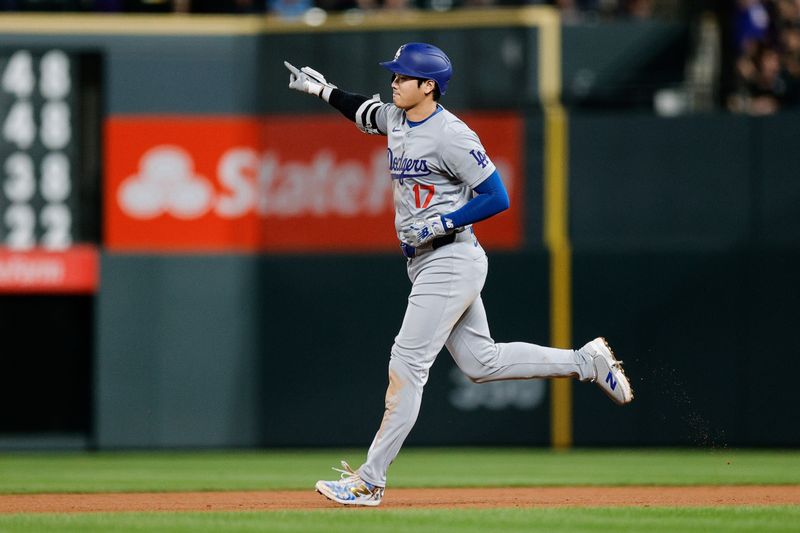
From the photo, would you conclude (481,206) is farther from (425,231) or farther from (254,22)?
(254,22)

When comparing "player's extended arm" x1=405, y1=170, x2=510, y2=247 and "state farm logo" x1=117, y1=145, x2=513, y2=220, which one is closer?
"player's extended arm" x1=405, y1=170, x2=510, y2=247

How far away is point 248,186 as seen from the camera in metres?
14.3

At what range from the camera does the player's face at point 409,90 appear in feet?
24.6

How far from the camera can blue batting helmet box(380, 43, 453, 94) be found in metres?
7.46

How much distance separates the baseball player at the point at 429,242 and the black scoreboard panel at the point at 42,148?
698 cm

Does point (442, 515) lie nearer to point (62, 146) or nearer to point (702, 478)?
point (702, 478)

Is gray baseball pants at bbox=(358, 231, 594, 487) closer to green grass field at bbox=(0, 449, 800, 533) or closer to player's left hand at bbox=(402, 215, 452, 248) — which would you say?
player's left hand at bbox=(402, 215, 452, 248)

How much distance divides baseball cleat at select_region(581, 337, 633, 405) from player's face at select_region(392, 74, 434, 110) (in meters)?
1.57

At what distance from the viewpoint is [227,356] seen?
14109 mm

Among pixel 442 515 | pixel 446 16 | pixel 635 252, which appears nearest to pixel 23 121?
pixel 446 16

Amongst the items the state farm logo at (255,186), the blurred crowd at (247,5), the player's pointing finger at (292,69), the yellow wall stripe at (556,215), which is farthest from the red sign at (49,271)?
the player's pointing finger at (292,69)

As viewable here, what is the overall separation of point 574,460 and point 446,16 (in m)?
4.43

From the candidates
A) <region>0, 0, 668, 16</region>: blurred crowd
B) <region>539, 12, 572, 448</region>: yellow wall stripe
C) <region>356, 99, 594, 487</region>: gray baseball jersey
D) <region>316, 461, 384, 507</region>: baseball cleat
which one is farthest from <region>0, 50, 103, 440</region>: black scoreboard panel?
<region>316, 461, 384, 507</region>: baseball cleat

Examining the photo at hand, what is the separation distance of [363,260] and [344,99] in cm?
622
